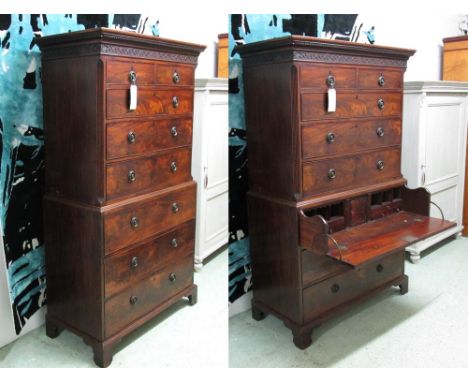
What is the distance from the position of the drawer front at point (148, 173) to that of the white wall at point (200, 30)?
15.4 inches

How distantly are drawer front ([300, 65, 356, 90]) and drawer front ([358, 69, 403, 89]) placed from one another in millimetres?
66

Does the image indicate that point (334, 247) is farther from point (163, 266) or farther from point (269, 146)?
point (163, 266)

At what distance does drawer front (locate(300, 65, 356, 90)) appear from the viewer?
1534 millimetres

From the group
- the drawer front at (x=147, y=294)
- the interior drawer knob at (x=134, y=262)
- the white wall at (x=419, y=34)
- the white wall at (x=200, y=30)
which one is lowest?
the drawer front at (x=147, y=294)

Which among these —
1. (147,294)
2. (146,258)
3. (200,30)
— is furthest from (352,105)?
(147,294)

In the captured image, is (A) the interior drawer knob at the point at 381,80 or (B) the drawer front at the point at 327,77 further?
(A) the interior drawer knob at the point at 381,80

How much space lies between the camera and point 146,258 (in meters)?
1.90

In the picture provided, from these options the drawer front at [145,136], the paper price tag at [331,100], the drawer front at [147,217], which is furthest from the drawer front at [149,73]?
the paper price tag at [331,100]

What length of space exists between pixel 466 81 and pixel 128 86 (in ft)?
7.28

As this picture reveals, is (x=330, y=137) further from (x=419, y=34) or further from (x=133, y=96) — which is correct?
(x=419, y=34)

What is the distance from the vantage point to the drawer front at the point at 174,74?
174cm

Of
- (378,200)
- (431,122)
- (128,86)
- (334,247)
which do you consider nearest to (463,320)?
(378,200)

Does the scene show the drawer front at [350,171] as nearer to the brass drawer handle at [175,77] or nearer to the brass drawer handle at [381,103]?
the brass drawer handle at [381,103]

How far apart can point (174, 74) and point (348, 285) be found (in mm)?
1266
